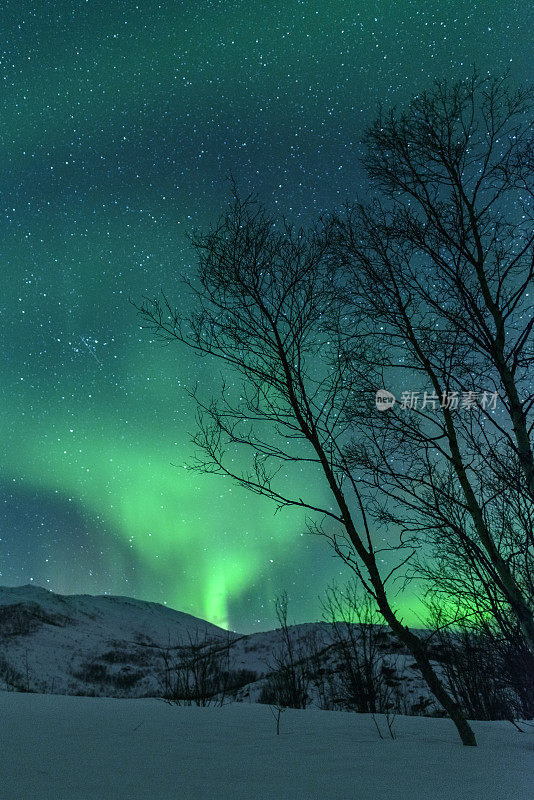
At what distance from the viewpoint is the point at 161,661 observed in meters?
34.1

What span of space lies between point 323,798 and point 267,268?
452 cm

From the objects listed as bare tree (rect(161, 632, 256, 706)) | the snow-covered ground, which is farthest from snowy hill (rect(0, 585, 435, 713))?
the snow-covered ground

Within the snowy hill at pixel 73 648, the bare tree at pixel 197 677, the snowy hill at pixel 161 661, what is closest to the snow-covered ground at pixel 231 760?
the bare tree at pixel 197 677

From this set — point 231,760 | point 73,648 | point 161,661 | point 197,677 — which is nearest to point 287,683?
point 197,677

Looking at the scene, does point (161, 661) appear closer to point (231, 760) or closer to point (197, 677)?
point (197, 677)

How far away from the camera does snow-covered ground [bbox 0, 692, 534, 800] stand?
7.13 feet

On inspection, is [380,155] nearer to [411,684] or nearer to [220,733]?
[220,733]

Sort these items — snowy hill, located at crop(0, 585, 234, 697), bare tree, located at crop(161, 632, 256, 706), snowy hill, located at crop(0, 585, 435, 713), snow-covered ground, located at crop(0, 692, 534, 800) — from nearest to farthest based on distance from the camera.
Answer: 1. snow-covered ground, located at crop(0, 692, 534, 800)
2. bare tree, located at crop(161, 632, 256, 706)
3. snowy hill, located at crop(0, 585, 435, 713)
4. snowy hill, located at crop(0, 585, 234, 697)

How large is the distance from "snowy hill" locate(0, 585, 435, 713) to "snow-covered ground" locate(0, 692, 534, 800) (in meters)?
1.82

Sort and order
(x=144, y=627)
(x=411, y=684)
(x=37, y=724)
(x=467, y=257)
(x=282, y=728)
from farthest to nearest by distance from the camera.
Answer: (x=144, y=627), (x=411, y=684), (x=467, y=257), (x=282, y=728), (x=37, y=724)

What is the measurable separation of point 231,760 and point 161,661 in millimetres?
36268

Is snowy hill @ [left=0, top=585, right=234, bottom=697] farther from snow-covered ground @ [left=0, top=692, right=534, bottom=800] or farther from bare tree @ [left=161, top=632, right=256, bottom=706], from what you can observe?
snow-covered ground @ [left=0, top=692, right=534, bottom=800]

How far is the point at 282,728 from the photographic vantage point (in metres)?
4.22

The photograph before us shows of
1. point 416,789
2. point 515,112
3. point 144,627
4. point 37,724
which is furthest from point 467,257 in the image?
point 144,627
